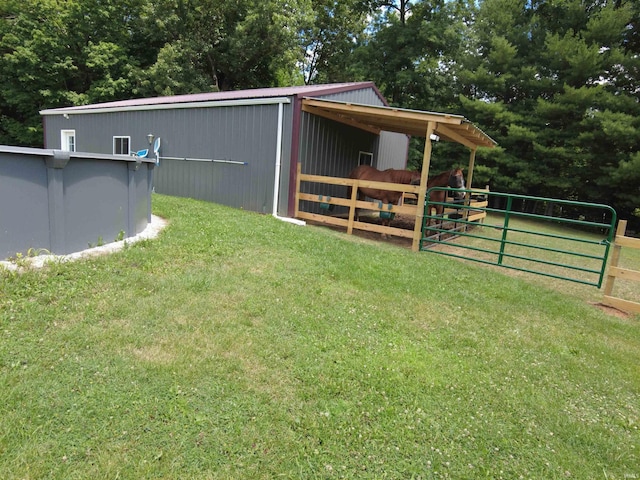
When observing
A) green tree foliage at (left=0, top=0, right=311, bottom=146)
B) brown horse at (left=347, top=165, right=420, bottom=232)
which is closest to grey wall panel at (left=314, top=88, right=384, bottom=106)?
brown horse at (left=347, top=165, right=420, bottom=232)

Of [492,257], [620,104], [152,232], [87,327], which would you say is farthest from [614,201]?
[87,327]

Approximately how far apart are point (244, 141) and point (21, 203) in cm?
646

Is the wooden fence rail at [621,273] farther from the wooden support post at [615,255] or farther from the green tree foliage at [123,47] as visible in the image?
the green tree foliage at [123,47]

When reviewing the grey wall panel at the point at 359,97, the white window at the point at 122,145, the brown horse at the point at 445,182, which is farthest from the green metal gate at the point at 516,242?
the white window at the point at 122,145

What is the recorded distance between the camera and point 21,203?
3.63 metres

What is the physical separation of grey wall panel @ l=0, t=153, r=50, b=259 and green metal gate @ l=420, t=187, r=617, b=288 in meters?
5.41

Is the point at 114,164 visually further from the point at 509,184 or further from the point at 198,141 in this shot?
the point at 509,184

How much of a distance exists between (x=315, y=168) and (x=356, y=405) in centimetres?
A: 793

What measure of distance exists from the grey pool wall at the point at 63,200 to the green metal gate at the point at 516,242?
5.02 metres

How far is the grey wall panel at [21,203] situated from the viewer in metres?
3.52

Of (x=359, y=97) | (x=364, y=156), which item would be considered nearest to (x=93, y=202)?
(x=364, y=156)

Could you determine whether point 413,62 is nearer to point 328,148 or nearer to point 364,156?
point 364,156

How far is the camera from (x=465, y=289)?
522 centimetres

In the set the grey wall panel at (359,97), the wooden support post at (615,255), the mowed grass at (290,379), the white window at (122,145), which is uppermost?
the grey wall panel at (359,97)
